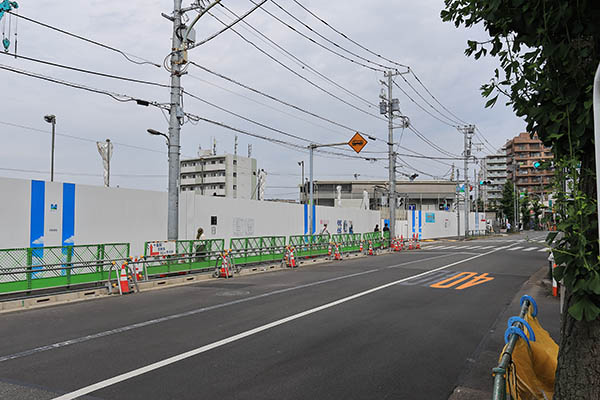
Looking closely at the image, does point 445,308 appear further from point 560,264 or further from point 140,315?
point 560,264

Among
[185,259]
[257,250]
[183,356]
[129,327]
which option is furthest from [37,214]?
[183,356]

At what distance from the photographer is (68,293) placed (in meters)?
12.2

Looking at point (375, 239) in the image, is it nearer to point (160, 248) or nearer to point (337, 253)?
point (337, 253)

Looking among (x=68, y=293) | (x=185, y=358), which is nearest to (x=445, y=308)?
(x=185, y=358)

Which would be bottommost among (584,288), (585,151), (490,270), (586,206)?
(490,270)

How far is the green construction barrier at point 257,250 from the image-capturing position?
2001cm

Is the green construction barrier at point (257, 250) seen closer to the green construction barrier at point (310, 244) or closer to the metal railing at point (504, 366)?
the green construction barrier at point (310, 244)

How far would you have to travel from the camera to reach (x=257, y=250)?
68.7 ft

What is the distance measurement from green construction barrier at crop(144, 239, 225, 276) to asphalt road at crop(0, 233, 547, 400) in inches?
83.6

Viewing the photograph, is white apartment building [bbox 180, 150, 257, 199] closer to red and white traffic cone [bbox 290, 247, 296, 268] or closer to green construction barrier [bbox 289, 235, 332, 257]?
green construction barrier [bbox 289, 235, 332, 257]

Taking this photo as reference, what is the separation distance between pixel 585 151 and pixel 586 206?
596 millimetres

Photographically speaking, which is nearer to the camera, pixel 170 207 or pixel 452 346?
pixel 452 346

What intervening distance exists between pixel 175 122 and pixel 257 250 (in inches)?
288

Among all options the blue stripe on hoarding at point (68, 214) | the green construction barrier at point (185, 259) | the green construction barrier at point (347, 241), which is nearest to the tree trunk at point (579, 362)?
the green construction barrier at point (185, 259)
